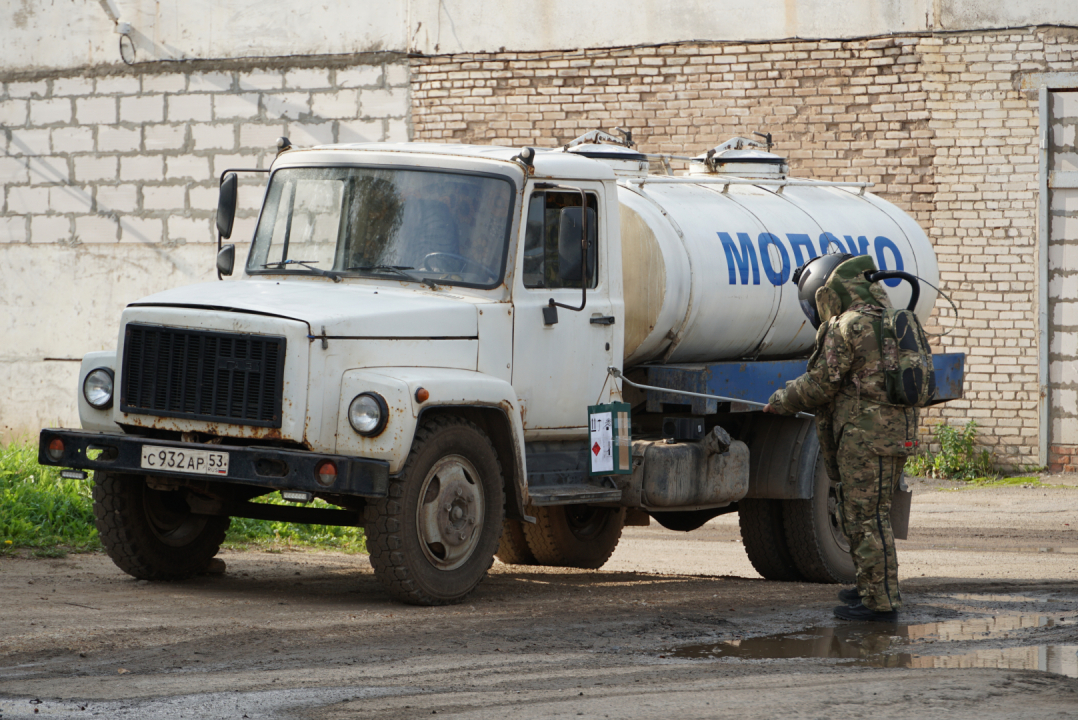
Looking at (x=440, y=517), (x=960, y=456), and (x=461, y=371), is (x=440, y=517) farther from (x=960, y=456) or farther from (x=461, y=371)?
(x=960, y=456)

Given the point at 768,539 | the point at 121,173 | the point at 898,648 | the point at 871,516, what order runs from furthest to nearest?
the point at 121,173 < the point at 768,539 < the point at 871,516 < the point at 898,648

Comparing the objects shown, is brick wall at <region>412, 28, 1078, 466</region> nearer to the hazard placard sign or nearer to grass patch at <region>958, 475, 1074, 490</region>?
grass patch at <region>958, 475, 1074, 490</region>

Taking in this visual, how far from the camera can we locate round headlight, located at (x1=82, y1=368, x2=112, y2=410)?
7.50 m

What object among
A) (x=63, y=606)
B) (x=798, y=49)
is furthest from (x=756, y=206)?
(x=798, y=49)

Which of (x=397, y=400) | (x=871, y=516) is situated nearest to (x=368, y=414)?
(x=397, y=400)

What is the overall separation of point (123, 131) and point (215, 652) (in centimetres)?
1261

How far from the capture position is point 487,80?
53.7 feet

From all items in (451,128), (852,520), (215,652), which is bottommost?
(215,652)

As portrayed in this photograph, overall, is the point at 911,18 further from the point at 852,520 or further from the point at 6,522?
the point at 6,522

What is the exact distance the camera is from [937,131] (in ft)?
48.8

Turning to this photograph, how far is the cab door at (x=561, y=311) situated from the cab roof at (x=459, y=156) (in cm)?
7

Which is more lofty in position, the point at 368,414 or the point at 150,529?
the point at 368,414

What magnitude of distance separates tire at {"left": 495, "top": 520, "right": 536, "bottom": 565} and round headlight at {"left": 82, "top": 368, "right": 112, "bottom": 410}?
333 centimetres

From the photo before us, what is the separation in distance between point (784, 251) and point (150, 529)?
168 inches
